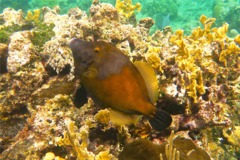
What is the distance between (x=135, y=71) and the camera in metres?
1.84

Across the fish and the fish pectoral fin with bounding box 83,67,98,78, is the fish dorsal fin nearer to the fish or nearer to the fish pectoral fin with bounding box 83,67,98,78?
the fish

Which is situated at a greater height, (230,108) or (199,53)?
(199,53)

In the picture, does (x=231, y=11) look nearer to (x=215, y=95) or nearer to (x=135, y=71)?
(x=215, y=95)

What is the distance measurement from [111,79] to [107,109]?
119cm

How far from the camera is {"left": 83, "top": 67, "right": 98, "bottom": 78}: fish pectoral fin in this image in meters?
1.78

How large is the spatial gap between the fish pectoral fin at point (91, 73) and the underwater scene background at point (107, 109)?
1.07 meters

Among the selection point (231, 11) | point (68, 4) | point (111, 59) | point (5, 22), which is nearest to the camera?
point (111, 59)

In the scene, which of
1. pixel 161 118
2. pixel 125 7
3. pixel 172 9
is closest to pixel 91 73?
pixel 161 118

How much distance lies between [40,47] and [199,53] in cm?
292

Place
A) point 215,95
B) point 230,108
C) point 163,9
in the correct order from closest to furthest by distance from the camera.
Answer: point 215,95, point 230,108, point 163,9

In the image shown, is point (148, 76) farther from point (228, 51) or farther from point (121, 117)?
point (228, 51)

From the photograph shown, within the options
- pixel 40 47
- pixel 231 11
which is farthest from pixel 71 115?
pixel 231 11

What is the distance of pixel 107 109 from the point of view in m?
2.90

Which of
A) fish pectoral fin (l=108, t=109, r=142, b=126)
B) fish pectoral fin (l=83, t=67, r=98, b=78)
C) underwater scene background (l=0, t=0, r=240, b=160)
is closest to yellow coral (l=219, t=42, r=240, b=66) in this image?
underwater scene background (l=0, t=0, r=240, b=160)
